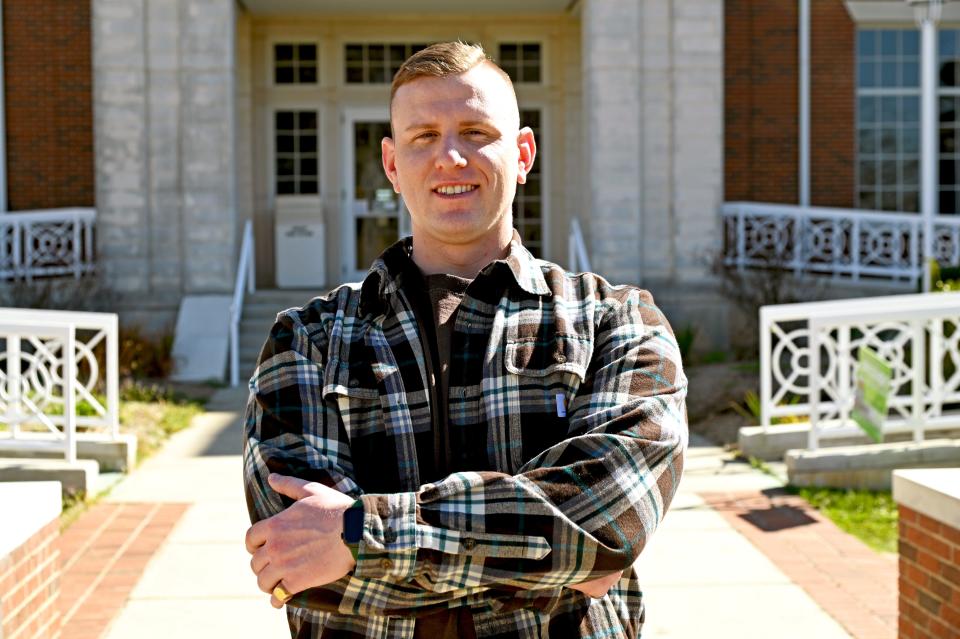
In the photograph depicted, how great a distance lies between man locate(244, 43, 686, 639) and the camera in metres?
2.07

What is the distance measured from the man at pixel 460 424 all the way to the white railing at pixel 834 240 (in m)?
12.7

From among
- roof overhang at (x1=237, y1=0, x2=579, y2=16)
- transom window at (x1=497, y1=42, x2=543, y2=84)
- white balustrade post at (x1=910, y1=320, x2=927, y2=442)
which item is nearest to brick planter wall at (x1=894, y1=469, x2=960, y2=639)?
white balustrade post at (x1=910, y1=320, x2=927, y2=442)

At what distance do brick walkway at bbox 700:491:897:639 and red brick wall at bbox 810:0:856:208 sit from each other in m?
9.54

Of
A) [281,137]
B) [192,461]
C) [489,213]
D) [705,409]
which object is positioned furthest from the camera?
[281,137]

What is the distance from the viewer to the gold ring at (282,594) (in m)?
2.12

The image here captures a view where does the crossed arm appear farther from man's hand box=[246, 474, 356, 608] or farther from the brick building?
the brick building

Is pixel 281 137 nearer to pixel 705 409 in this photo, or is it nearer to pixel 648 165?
pixel 648 165

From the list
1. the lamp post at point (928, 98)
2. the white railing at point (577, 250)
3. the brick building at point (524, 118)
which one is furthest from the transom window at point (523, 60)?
the lamp post at point (928, 98)

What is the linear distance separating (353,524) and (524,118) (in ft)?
52.2

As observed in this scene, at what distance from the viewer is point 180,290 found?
15.1m

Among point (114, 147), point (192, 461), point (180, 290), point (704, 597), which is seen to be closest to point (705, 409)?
point (192, 461)

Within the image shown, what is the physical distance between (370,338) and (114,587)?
4.12 m

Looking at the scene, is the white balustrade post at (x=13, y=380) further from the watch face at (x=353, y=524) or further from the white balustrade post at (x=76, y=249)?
the white balustrade post at (x=76, y=249)

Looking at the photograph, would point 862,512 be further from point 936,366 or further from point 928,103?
point 928,103
